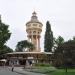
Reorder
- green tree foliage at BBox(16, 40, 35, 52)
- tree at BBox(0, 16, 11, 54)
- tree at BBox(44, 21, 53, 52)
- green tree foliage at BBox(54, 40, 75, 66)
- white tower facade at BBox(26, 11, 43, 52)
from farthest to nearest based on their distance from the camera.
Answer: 1. white tower facade at BBox(26, 11, 43, 52)
2. green tree foliage at BBox(16, 40, 35, 52)
3. tree at BBox(44, 21, 53, 52)
4. tree at BBox(0, 16, 11, 54)
5. green tree foliage at BBox(54, 40, 75, 66)

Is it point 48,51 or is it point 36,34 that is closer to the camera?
point 48,51

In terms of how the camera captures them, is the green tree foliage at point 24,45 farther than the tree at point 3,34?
Yes

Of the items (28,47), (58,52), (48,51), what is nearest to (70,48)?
(58,52)

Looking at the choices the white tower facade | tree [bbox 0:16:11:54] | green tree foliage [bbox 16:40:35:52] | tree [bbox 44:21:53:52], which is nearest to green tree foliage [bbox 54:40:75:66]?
tree [bbox 0:16:11:54]

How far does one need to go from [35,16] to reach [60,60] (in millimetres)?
102963

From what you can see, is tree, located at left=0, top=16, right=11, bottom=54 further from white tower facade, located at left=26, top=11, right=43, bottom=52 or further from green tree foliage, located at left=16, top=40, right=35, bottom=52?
white tower facade, located at left=26, top=11, right=43, bottom=52

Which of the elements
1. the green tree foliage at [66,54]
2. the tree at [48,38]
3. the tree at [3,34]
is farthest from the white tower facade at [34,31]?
the green tree foliage at [66,54]

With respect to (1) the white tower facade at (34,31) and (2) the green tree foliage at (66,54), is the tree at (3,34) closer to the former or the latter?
(1) the white tower facade at (34,31)

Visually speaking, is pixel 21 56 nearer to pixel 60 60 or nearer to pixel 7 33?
pixel 7 33

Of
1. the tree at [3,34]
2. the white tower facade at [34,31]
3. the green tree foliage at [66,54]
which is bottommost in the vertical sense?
the green tree foliage at [66,54]

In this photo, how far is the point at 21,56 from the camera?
11788 cm

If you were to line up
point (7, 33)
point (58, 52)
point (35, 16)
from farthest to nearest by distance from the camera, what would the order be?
point (35, 16) < point (7, 33) < point (58, 52)

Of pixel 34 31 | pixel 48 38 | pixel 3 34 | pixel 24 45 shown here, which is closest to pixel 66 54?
pixel 3 34

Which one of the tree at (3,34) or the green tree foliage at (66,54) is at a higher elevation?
the tree at (3,34)
